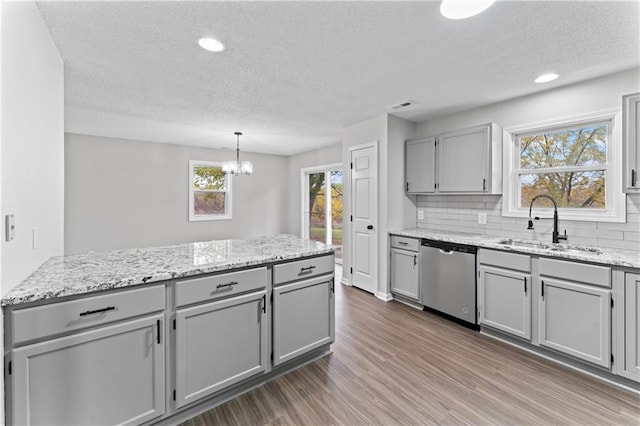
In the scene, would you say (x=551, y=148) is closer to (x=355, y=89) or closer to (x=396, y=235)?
(x=396, y=235)

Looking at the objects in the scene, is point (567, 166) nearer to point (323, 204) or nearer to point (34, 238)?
point (323, 204)

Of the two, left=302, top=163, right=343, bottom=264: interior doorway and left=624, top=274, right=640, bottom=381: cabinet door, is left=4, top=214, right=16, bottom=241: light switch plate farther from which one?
left=302, top=163, right=343, bottom=264: interior doorway

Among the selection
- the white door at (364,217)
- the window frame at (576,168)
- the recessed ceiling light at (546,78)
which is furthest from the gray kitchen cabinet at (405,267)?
the recessed ceiling light at (546,78)

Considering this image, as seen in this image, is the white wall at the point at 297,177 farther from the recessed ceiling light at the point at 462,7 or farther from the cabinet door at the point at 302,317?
the recessed ceiling light at the point at 462,7

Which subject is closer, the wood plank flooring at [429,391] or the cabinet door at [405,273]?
the wood plank flooring at [429,391]

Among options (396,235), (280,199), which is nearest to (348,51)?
(396,235)

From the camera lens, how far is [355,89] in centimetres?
292

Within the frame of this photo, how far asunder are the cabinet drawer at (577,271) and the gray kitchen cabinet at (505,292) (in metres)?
0.14

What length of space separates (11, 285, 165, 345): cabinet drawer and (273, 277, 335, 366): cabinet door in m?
0.80

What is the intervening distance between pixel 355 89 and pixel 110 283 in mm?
2618

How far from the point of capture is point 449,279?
10.2 feet

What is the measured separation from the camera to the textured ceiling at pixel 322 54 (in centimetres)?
173

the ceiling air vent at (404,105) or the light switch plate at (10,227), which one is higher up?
the ceiling air vent at (404,105)

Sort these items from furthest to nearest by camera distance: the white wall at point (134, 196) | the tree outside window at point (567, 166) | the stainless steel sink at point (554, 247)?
the white wall at point (134, 196)
the tree outside window at point (567, 166)
the stainless steel sink at point (554, 247)
